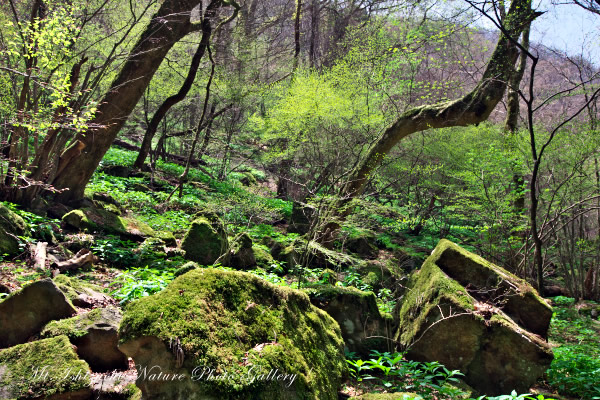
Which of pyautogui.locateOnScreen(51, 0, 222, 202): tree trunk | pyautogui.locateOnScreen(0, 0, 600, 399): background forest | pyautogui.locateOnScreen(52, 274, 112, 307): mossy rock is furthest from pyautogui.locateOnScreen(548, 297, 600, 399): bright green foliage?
pyautogui.locateOnScreen(51, 0, 222, 202): tree trunk

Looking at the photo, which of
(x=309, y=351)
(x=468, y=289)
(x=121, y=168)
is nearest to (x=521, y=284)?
(x=468, y=289)

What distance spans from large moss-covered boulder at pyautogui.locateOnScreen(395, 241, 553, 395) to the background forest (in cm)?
44

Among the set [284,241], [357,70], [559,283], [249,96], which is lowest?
[559,283]

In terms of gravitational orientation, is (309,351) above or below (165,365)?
below

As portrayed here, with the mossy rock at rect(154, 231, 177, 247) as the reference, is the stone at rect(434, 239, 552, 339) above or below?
above

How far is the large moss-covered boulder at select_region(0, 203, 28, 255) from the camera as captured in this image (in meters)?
4.87

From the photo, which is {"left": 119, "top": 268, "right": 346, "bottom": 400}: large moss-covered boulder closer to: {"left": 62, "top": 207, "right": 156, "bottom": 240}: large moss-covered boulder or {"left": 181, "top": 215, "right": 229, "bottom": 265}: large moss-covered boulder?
{"left": 181, "top": 215, "right": 229, "bottom": 265}: large moss-covered boulder

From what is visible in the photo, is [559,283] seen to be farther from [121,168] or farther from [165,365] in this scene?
[121,168]

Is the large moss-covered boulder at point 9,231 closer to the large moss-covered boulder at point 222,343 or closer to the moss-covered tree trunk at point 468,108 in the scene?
the large moss-covered boulder at point 222,343

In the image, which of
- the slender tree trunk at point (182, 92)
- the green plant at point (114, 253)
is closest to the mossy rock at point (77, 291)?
the green plant at point (114, 253)

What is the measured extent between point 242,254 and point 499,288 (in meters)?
3.74

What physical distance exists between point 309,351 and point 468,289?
2675 mm

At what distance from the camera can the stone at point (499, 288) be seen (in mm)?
4461

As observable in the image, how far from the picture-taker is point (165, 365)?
194cm
